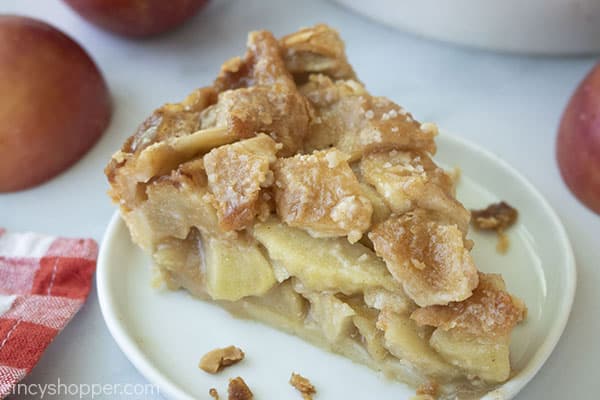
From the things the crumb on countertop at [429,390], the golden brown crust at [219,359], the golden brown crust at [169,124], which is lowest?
the golden brown crust at [219,359]

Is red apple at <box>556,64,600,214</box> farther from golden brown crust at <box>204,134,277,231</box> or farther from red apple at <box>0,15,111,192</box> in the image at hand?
red apple at <box>0,15,111,192</box>

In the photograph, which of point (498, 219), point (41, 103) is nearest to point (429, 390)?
point (498, 219)

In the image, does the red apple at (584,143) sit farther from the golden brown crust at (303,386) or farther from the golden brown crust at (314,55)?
the golden brown crust at (303,386)

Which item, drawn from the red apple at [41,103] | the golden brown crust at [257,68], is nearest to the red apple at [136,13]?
the red apple at [41,103]

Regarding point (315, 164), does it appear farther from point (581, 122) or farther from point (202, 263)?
point (581, 122)

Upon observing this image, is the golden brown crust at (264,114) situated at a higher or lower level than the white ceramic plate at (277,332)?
higher

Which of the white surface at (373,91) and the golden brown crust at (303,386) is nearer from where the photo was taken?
the golden brown crust at (303,386)
